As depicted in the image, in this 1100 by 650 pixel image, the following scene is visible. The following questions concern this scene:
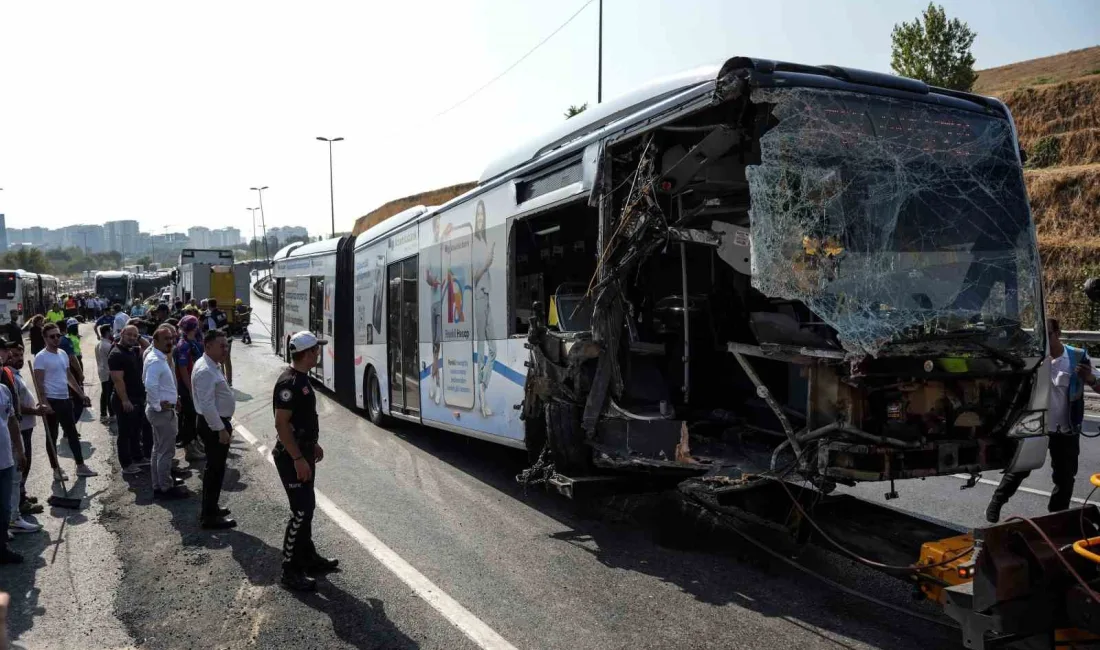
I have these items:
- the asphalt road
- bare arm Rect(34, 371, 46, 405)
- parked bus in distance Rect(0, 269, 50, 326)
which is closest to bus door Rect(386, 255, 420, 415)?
the asphalt road

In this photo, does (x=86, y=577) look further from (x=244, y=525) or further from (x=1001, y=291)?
(x=1001, y=291)

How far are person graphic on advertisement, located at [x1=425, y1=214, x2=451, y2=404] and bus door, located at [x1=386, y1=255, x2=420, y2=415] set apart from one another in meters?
0.63

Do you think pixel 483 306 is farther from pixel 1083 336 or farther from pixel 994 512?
pixel 1083 336

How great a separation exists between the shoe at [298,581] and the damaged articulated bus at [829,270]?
2.34 m

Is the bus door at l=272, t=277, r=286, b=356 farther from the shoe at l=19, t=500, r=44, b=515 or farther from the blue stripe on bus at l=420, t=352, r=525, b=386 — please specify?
the blue stripe on bus at l=420, t=352, r=525, b=386

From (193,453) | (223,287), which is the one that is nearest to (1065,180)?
(193,453)

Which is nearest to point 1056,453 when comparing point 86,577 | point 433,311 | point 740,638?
point 740,638

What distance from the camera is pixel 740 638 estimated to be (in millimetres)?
4738

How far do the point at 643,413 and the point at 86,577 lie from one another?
4.40 metres

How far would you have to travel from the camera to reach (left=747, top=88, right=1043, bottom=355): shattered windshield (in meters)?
5.35

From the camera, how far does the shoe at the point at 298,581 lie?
18.5 ft

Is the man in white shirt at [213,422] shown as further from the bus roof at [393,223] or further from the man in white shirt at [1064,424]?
the man in white shirt at [1064,424]

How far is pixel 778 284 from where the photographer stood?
5383mm

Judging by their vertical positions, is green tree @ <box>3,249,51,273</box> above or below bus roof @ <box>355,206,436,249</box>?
above
